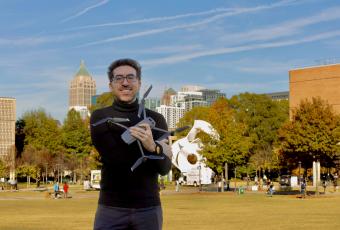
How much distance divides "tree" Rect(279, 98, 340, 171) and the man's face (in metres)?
52.0

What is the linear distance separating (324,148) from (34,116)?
246 ft

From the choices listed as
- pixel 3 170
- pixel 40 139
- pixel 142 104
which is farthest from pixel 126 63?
pixel 40 139

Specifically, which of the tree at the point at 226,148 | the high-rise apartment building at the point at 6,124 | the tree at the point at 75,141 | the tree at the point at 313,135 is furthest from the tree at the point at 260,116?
the tree at the point at 313,135

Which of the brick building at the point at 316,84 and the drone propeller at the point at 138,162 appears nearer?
the drone propeller at the point at 138,162

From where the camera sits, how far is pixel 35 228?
2353 cm

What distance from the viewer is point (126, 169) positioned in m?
5.36

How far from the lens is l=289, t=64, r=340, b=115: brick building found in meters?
91.4

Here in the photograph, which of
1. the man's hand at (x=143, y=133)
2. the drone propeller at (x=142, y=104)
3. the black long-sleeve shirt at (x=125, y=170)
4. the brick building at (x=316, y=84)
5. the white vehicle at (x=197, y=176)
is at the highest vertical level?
the brick building at (x=316, y=84)

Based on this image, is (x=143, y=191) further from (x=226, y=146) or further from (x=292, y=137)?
(x=226, y=146)

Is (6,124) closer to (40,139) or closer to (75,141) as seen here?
(40,139)

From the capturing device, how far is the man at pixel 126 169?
5.35 m

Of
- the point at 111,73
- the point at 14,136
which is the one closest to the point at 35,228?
the point at 111,73

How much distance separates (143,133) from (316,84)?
91333mm

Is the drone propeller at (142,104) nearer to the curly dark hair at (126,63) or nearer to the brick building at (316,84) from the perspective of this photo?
the curly dark hair at (126,63)
